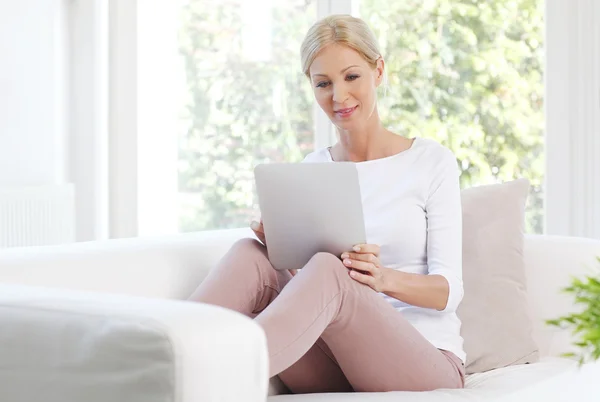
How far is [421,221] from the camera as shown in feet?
7.36

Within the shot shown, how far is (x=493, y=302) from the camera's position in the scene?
237cm

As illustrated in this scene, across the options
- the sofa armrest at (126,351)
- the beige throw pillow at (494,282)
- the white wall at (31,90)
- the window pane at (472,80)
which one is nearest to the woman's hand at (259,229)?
the beige throw pillow at (494,282)

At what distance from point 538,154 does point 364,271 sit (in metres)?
2.19

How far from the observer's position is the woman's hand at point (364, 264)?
1.94 m

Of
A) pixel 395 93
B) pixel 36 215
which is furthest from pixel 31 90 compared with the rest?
pixel 395 93

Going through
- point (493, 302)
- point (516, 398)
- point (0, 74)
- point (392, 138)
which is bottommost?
point (516, 398)

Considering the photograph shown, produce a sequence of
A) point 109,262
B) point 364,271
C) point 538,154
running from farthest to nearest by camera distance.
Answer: point 538,154
point 109,262
point 364,271

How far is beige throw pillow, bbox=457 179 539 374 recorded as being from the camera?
233 centimetres

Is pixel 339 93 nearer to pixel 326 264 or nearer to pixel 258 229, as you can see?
pixel 258 229

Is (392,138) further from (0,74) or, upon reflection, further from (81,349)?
(0,74)

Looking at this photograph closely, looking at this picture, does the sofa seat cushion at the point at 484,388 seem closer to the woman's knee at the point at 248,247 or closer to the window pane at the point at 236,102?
the woman's knee at the point at 248,247

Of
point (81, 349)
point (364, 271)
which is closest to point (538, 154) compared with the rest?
point (364, 271)

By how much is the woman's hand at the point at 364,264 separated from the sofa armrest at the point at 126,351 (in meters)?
0.77

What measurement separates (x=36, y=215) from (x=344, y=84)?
2.40m
